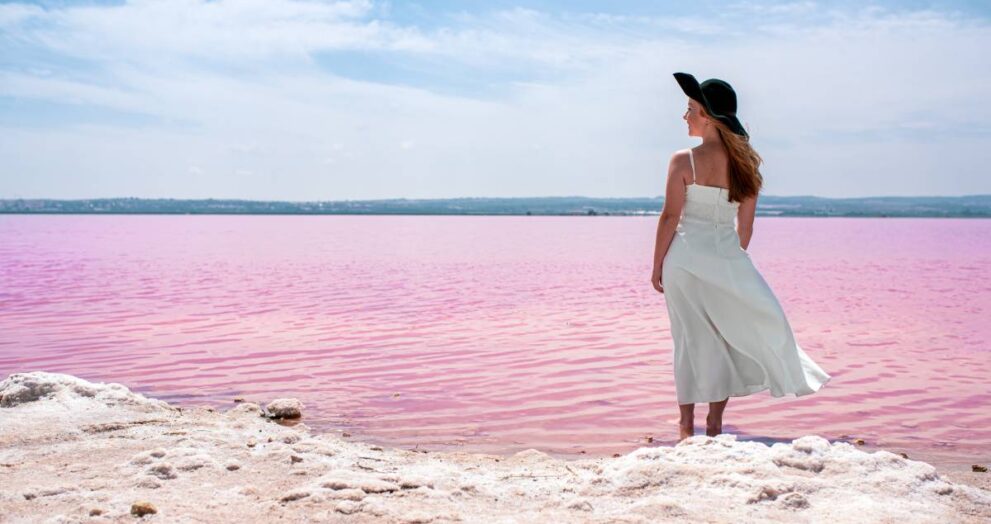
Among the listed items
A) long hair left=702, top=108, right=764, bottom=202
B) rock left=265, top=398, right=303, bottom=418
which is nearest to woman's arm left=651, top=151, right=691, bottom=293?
long hair left=702, top=108, right=764, bottom=202

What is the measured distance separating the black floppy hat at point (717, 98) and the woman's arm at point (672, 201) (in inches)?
11.8

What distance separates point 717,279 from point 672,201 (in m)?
0.54

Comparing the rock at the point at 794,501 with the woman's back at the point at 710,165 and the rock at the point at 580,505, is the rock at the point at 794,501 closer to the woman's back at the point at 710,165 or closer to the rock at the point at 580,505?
the rock at the point at 580,505


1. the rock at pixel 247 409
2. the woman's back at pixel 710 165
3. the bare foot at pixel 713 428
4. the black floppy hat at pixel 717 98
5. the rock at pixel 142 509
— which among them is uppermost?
the black floppy hat at pixel 717 98

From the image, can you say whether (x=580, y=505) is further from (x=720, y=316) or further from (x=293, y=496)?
(x=720, y=316)

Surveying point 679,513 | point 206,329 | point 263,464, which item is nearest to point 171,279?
point 206,329

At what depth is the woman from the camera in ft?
17.0

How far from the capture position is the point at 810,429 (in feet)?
19.6

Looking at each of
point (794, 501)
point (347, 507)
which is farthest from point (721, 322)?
point (347, 507)

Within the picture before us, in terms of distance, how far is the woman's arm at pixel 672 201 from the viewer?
5.17 metres

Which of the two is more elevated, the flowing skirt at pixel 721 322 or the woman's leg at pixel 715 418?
the flowing skirt at pixel 721 322

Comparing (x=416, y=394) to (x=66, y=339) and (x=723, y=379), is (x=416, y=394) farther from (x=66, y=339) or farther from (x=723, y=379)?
(x=66, y=339)

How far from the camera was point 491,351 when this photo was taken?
9.30 meters

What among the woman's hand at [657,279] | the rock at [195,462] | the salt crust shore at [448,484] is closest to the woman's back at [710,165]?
the woman's hand at [657,279]
